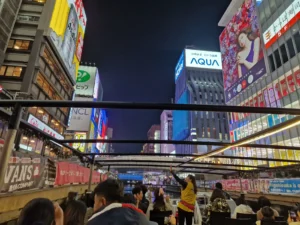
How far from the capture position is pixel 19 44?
27.3 metres

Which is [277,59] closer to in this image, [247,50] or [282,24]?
[282,24]

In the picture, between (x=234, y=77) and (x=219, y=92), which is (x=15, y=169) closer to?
(x=234, y=77)

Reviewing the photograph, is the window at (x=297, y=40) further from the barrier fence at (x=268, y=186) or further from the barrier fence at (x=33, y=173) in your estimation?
the barrier fence at (x=33, y=173)

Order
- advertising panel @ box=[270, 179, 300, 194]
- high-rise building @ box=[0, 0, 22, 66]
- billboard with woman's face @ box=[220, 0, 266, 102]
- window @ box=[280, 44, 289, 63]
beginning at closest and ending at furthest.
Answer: advertising panel @ box=[270, 179, 300, 194] < high-rise building @ box=[0, 0, 22, 66] < window @ box=[280, 44, 289, 63] < billboard with woman's face @ box=[220, 0, 266, 102]

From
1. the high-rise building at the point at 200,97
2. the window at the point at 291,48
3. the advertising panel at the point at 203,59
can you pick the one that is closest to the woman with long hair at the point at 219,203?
the window at the point at 291,48

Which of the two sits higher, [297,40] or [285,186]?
[297,40]

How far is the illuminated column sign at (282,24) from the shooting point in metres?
27.9

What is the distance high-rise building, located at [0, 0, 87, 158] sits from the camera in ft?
82.4

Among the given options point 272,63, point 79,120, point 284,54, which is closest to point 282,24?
point 284,54

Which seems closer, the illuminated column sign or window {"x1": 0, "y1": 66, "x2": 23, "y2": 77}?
window {"x1": 0, "y1": 66, "x2": 23, "y2": 77}

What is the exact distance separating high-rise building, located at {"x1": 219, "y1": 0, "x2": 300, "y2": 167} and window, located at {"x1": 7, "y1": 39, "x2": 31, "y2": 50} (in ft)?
122

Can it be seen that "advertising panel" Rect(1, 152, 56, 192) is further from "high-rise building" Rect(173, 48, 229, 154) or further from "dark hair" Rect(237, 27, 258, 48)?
"high-rise building" Rect(173, 48, 229, 154)

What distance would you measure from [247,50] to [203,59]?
63.6 metres

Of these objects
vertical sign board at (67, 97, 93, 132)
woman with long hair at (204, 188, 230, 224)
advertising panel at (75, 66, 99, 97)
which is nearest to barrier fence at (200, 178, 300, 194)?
woman with long hair at (204, 188, 230, 224)
